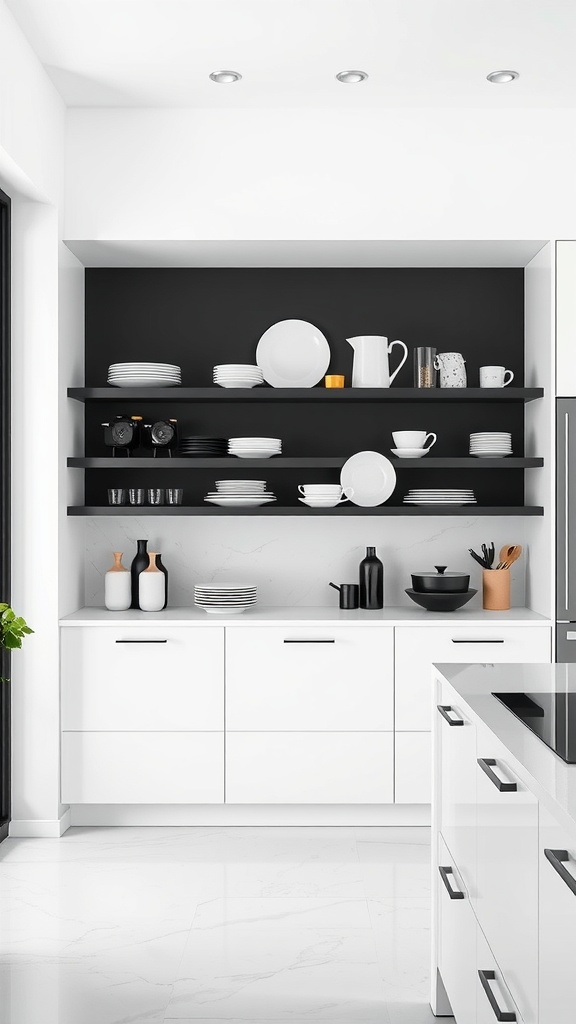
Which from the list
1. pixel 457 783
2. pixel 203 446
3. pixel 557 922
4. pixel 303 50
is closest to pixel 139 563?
pixel 203 446

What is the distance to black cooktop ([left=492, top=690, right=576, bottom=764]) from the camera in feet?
5.26

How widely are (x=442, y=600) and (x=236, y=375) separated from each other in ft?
4.27

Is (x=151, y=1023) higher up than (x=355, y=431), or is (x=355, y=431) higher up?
(x=355, y=431)

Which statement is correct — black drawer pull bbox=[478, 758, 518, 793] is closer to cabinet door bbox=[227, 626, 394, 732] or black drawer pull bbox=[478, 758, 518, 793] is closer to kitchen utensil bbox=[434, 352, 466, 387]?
cabinet door bbox=[227, 626, 394, 732]

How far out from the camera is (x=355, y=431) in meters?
4.40

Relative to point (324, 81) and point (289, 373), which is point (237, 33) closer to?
point (324, 81)

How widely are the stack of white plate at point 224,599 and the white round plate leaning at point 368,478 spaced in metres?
0.63

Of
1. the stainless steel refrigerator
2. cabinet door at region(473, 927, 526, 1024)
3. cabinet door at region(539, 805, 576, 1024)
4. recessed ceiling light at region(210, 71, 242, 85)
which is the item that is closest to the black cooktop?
cabinet door at region(539, 805, 576, 1024)

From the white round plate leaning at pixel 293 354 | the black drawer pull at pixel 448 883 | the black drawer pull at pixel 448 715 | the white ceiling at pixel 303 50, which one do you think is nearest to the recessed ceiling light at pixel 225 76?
the white ceiling at pixel 303 50

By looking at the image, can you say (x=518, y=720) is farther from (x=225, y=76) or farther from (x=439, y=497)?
(x=225, y=76)

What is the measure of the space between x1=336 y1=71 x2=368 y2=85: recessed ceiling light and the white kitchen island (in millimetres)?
2351

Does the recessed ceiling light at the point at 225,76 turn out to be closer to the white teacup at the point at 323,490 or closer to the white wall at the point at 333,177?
the white wall at the point at 333,177

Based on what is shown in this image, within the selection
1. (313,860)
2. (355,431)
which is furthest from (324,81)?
(313,860)

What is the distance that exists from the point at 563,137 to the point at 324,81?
1.03 meters
